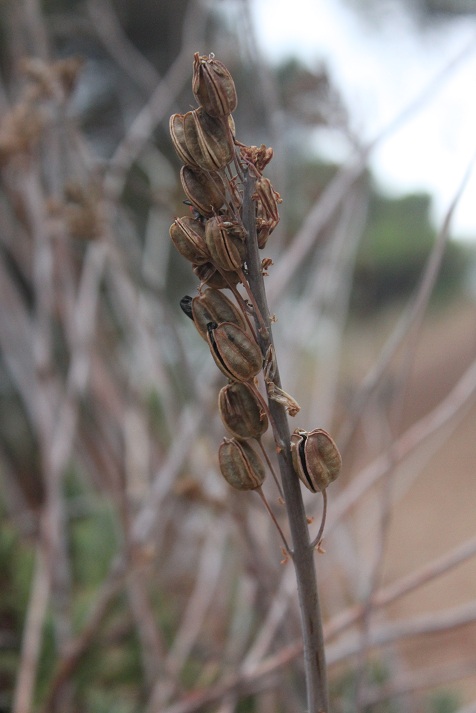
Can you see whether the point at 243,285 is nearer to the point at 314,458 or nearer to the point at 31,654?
the point at 314,458

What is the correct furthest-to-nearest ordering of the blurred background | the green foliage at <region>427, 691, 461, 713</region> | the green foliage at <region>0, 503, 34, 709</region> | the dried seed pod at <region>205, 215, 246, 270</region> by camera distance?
the green foliage at <region>427, 691, 461, 713</region> → the green foliage at <region>0, 503, 34, 709</region> → the blurred background → the dried seed pod at <region>205, 215, 246, 270</region>

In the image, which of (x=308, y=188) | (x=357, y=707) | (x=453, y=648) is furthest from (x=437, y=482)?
(x=357, y=707)

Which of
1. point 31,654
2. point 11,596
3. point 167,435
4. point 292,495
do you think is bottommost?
point 292,495

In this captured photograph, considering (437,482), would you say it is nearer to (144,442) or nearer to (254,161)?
(144,442)

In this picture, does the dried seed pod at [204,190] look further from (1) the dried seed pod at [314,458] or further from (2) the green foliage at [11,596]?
(2) the green foliage at [11,596]

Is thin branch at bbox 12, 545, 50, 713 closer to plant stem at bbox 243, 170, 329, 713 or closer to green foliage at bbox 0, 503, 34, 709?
green foliage at bbox 0, 503, 34, 709

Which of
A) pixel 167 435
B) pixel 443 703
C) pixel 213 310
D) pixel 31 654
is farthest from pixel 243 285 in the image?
pixel 167 435

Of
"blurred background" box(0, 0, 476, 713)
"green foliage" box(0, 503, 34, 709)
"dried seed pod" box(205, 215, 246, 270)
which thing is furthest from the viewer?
"green foliage" box(0, 503, 34, 709)

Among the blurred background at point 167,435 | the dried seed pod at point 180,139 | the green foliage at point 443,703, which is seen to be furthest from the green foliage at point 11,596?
the dried seed pod at point 180,139

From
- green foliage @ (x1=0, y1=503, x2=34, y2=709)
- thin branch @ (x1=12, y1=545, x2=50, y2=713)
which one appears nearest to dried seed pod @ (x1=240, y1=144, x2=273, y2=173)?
thin branch @ (x1=12, y1=545, x2=50, y2=713)
